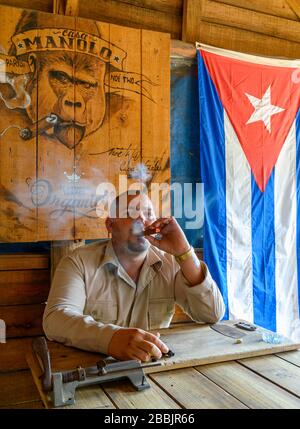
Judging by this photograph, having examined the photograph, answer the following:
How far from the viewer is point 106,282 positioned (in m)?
1.87

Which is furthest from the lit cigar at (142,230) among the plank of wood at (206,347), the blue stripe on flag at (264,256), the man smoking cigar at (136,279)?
the blue stripe on flag at (264,256)

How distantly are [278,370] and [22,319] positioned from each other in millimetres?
1889

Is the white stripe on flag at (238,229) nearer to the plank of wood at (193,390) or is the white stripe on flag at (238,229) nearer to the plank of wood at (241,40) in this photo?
the plank of wood at (241,40)

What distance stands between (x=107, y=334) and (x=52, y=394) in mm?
314

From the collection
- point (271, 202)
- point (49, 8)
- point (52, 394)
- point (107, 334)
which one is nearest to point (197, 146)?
point (271, 202)

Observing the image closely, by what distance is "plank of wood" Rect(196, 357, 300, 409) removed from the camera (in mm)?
1092

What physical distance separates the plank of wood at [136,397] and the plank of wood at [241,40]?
286cm

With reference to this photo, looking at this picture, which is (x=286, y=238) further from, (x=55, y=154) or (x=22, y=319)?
(x=22, y=319)

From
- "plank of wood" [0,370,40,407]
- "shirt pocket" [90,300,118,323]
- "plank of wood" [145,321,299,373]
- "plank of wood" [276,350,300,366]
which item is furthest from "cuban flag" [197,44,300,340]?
"plank of wood" [0,370,40,407]

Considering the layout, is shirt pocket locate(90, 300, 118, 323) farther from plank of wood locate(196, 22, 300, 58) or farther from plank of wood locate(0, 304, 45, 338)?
plank of wood locate(196, 22, 300, 58)

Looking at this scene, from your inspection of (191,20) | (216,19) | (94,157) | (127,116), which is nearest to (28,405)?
(94,157)

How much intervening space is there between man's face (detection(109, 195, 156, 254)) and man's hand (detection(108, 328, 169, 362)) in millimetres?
640

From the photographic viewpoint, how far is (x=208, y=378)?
4.06ft

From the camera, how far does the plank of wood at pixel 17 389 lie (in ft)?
3.93
